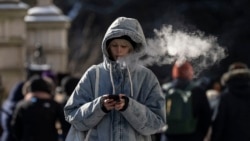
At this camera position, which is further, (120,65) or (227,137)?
(227,137)

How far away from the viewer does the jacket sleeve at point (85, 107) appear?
8422 millimetres

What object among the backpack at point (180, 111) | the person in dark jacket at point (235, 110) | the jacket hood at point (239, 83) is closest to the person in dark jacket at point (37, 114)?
the backpack at point (180, 111)

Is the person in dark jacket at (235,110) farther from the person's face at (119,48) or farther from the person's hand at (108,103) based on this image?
the person's hand at (108,103)

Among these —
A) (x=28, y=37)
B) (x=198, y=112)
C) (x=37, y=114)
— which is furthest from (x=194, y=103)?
(x=28, y=37)

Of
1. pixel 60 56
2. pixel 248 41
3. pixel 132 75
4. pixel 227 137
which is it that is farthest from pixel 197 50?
pixel 60 56

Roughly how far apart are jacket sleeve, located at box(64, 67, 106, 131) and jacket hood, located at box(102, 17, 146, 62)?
0.20 metres

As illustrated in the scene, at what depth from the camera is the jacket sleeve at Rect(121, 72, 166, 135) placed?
332 inches

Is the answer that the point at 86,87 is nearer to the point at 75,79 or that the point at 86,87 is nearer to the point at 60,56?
the point at 75,79

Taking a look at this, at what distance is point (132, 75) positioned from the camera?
28.2ft

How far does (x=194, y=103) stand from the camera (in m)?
13.6

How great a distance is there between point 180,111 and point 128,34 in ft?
16.8

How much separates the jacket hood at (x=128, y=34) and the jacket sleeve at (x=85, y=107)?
201 mm

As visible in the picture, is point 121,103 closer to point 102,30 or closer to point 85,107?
point 85,107

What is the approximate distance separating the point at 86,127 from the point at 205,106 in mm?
5288
